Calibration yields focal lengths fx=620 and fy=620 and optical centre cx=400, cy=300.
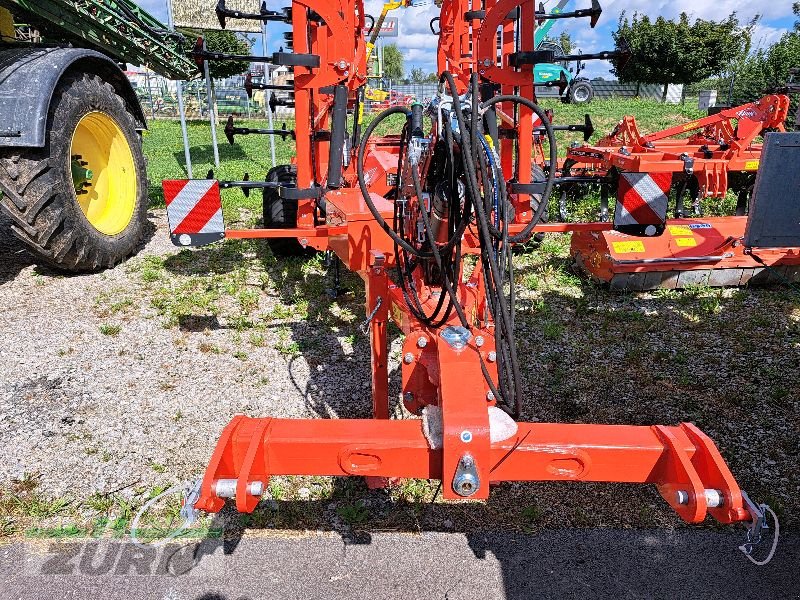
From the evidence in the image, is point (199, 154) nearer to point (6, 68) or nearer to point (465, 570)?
point (6, 68)

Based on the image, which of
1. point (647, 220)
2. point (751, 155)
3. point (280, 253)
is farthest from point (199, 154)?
point (647, 220)

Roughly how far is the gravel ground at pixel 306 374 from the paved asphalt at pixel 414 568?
0.13 m

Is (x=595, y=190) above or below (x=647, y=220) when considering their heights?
below

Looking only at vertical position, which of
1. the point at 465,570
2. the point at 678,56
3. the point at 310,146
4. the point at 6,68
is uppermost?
the point at 678,56

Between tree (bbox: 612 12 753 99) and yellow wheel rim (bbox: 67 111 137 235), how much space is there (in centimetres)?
3534

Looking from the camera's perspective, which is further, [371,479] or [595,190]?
[595,190]

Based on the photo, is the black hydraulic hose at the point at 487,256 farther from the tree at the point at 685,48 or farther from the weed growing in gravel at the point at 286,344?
the tree at the point at 685,48

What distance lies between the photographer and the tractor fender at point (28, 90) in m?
4.26

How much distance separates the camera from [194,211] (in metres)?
3.61

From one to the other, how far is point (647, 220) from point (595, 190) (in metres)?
5.54

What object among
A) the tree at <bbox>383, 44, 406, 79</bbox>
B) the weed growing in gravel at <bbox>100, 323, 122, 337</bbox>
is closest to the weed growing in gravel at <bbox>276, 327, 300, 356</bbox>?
the weed growing in gravel at <bbox>100, 323, 122, 337</bbox>

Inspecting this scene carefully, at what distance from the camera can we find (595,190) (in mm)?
8336

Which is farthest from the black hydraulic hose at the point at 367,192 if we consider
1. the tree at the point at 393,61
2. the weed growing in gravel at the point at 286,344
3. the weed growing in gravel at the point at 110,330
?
the tree at the point at 393,61

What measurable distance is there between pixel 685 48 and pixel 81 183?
38.5 m
